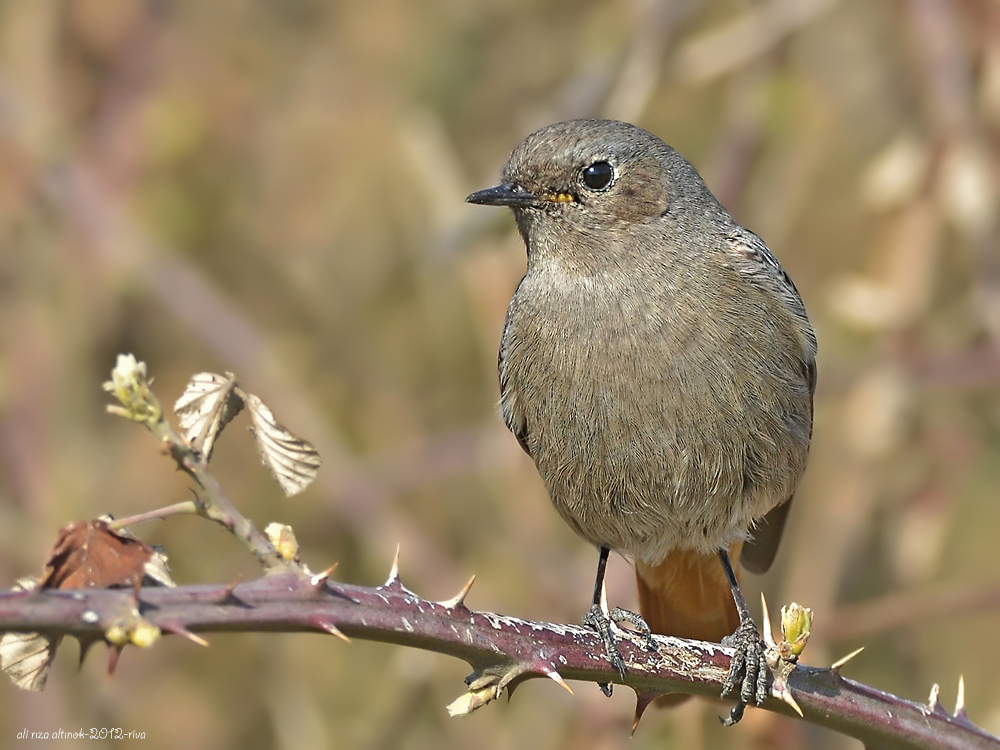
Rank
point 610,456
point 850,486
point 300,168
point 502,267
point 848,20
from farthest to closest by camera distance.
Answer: point 300,168 < point 848,20 < point 502,267 < point 850,486 < point 610,456

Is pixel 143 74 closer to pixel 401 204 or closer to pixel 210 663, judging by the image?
pixel 401 204

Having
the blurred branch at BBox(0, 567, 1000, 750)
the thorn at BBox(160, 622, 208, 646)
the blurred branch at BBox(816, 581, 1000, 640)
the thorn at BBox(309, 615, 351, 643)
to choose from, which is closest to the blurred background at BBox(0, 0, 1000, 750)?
the blurred branch at BBox(816, 581, 1000, 640)

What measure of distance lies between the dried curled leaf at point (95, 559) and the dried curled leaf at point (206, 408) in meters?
0.23

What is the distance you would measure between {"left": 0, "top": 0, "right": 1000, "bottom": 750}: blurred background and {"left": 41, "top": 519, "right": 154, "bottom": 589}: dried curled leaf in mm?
2729

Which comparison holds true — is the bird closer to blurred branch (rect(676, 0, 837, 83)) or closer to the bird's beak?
the bird's beak

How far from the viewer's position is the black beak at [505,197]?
4172mm

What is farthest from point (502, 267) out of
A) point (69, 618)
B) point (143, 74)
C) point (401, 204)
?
point (69, 618)

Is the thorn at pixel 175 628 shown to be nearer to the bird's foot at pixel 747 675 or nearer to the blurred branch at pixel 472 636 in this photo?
the blurred branch at pixel 472 636

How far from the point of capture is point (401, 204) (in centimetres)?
636

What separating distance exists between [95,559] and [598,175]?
258cm

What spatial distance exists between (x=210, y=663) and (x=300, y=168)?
8.49ft

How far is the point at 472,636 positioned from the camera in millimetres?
2584

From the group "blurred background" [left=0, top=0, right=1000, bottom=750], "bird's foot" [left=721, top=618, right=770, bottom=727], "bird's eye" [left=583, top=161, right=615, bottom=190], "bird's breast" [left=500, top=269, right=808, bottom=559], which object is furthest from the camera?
"blurred background" [left=0, top=0, right=1000, bottom=750]

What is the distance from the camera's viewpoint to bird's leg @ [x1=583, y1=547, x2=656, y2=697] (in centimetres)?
296
